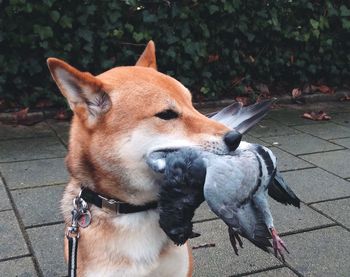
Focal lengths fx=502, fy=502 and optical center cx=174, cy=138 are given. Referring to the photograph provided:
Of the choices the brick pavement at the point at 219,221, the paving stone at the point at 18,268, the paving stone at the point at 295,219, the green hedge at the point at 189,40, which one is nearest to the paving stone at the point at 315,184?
the brick pavement at the point at 219,221

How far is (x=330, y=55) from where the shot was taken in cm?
778

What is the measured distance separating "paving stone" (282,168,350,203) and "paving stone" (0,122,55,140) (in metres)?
2.79

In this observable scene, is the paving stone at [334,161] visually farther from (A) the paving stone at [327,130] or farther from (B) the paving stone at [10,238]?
(B) the paving stone at [10,238]

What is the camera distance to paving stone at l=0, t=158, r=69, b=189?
4398 mm

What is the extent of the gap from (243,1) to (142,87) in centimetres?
476

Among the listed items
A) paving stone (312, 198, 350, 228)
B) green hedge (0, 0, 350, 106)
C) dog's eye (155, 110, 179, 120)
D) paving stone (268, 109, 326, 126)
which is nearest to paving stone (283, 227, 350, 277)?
paving stone (312, 198, 350, 228)

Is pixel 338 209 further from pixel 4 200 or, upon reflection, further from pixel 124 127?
pixel 4 200

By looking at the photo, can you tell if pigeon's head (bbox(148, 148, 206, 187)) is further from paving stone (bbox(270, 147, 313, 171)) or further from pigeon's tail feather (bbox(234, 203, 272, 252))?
paving stone (bbox(270, 147, 313, 171))

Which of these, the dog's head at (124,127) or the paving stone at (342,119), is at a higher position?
the dog's head at (124,127)

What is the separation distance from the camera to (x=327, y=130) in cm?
628

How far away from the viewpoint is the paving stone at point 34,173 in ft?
14.4

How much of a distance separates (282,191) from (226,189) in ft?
1.56

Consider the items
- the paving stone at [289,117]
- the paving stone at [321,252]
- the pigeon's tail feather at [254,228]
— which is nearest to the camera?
the pigeon's tail feather at [254,228]

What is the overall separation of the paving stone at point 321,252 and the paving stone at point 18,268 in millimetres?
1665
